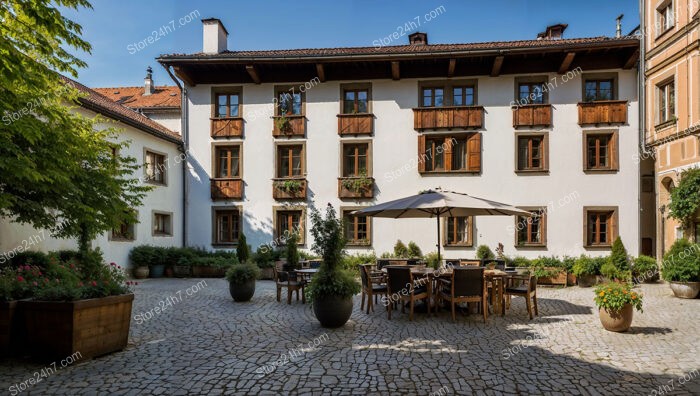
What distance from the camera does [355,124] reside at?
16797 millimetres

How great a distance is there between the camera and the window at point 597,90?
52.5ft

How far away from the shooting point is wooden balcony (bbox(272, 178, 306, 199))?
16.9 meters

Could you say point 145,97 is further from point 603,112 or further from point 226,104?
point 603,112

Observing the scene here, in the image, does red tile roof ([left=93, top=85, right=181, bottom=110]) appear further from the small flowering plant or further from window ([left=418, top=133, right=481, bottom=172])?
the small flowering plant

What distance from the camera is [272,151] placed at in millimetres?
17281

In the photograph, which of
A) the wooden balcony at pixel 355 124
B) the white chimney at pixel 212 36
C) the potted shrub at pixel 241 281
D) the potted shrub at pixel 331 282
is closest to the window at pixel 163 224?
the white chimney at pixel 212 36

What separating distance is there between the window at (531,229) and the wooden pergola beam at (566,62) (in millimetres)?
5323

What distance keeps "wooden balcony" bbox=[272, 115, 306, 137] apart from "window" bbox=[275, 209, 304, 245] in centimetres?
315

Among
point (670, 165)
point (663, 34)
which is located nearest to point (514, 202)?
point (670, 165)

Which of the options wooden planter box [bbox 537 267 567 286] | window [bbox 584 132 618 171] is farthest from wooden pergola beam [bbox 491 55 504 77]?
wooden planter box [bbox 537 267 567 286]

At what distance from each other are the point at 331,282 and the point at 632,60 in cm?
1493

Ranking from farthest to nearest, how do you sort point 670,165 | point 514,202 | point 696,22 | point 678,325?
point 514,202 → point 670,165 → point 696,22 → point 678,325

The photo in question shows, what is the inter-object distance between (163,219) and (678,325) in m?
16.7

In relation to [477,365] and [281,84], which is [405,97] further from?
[477,365]
